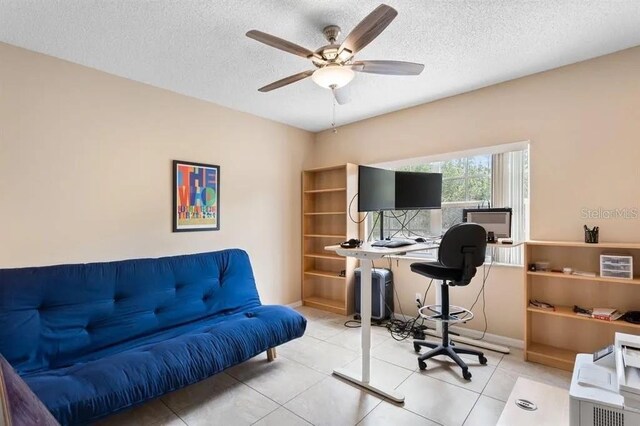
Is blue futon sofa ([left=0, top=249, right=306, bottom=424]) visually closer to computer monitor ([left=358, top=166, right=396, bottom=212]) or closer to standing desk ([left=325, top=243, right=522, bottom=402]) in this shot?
standing desk ([left=325, top=243, right=522, bottom=402])

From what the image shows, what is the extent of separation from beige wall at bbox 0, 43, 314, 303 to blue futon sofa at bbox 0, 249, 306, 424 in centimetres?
41

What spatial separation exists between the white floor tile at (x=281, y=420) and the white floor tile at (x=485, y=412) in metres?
0.99

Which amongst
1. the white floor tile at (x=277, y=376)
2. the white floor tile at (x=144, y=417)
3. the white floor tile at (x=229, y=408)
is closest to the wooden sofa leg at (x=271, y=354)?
the white floor tile at (x=277, y=376)

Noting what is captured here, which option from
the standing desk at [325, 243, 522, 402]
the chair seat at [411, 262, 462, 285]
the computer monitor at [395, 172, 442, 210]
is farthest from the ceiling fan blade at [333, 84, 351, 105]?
the chair seat at [411, 262, 462, 285]

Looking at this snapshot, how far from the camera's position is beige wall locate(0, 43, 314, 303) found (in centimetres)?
216

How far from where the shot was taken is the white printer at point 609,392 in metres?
1.15

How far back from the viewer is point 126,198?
266 cm

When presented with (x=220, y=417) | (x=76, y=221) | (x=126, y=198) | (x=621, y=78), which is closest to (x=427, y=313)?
(x=220, y=417)

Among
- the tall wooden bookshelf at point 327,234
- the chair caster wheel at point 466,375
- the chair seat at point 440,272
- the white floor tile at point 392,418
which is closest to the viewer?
the white floor tile at point 392,418

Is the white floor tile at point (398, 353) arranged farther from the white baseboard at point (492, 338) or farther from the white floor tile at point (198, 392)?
the white floor tile at point (198, 392)

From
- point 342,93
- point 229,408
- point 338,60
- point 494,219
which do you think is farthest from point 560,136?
point 229,408

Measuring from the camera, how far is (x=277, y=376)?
234 cm

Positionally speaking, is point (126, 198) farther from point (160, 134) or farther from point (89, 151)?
point (160, 134)

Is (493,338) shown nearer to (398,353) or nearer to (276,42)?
(398,353)
